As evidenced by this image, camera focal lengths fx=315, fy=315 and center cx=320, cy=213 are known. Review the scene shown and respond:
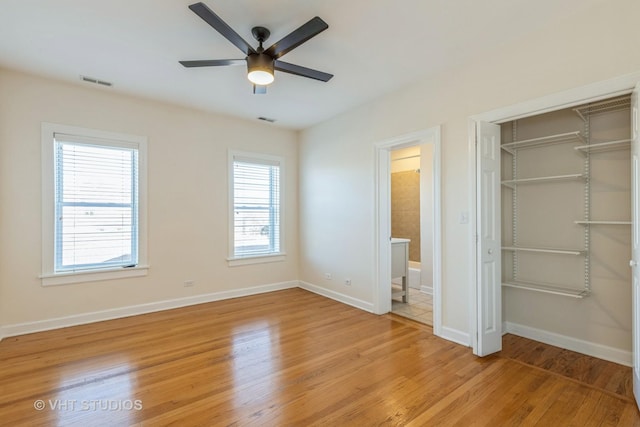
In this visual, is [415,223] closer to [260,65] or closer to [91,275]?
[260,65]

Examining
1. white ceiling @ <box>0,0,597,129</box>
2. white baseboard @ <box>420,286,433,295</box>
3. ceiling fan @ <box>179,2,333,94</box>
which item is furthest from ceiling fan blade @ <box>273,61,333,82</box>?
white baseboard @ <box>420,286,433,295</box>

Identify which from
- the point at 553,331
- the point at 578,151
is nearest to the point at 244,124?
the point at 578,151

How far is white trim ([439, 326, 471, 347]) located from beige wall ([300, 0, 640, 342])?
1cm

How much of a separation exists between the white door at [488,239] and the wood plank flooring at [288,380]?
0.86 ft

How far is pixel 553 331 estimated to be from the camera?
10.4ft

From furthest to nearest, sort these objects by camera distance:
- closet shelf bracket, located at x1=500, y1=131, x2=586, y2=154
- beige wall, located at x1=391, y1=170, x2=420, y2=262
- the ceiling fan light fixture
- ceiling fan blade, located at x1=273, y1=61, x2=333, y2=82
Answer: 1. beige wall, located at x1=391, y1=170, x2=420, y2=262
2. closet shelf bracket, located at x1=500, y1=131, x2=586, y2=154
3. ceiling fan blade, located at x1=273, y1=61, x2=333, y2=82
4. the ceiling fan light fixture

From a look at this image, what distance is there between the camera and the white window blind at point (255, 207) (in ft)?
16.7

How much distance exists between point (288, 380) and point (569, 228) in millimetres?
2976

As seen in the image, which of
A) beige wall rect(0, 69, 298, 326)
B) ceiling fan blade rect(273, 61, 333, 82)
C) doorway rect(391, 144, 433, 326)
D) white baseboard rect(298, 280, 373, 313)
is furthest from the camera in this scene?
doorway rect(391, 144, 433, 326)

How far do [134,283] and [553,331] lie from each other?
4.90 meters

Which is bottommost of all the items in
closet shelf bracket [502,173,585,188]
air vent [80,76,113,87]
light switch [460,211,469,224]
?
light switch [460,211,469,224]

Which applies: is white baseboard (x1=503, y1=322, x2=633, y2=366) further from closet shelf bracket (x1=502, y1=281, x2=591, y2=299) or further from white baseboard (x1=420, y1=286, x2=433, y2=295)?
white baseboard (x1=420, y1=286, x2=433, y2=295)

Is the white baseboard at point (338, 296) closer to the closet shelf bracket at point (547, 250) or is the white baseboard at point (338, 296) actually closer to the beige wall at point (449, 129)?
the beige wall at point (449, 129)

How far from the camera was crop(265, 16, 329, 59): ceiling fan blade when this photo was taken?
6.90ft
